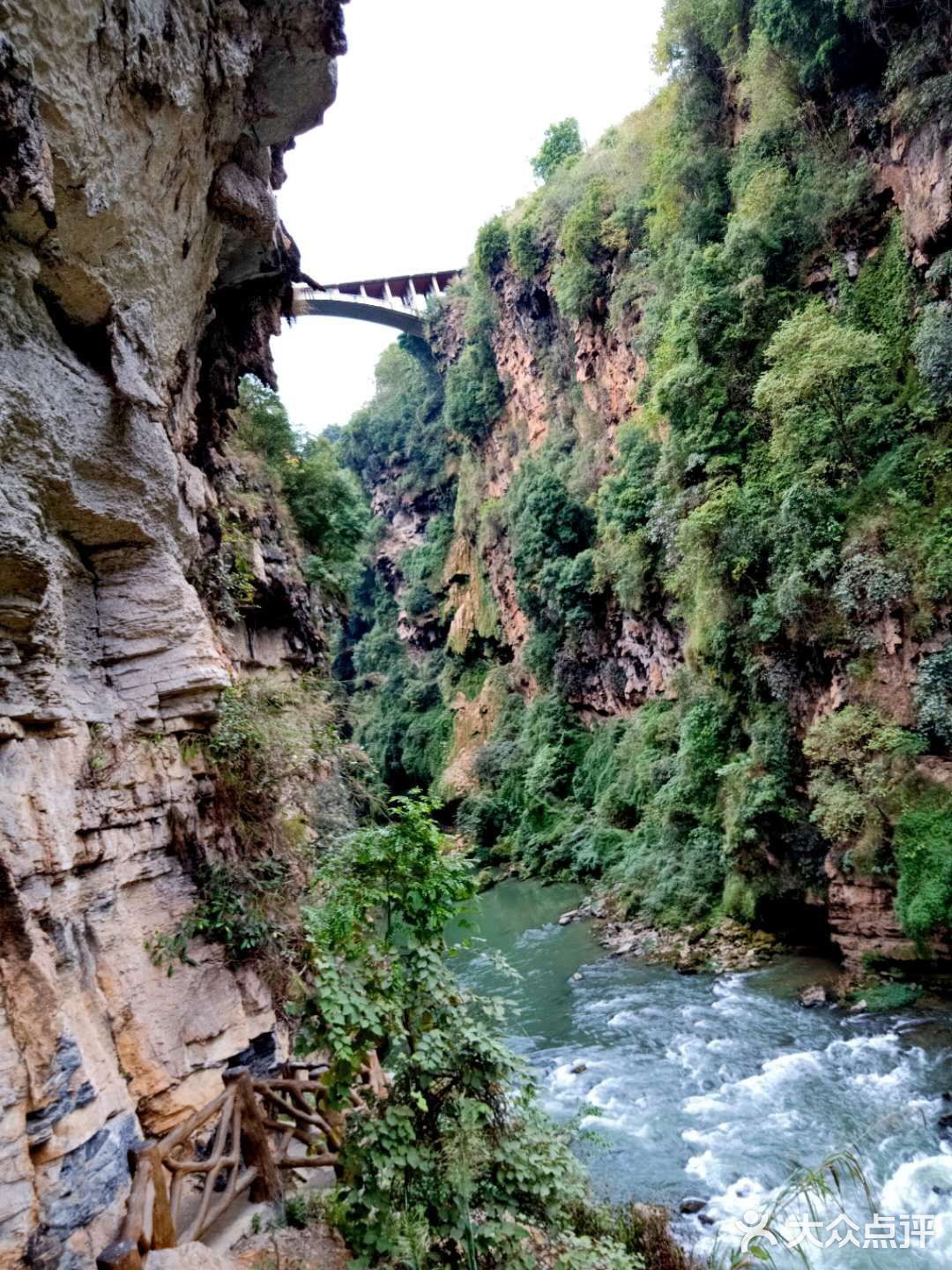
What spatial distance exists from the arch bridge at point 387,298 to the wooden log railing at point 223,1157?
35.7 m

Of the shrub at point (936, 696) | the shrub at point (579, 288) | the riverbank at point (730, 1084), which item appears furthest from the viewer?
the shrub at point (579, 288)

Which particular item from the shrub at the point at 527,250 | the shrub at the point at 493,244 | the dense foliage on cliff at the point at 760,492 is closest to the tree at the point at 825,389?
the dense foliage on cliff at the point at 760,492

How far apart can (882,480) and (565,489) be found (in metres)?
15.6

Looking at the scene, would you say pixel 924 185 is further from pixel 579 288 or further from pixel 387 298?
pixel 387 298

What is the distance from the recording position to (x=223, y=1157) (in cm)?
448

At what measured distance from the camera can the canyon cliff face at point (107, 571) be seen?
4.06 meters

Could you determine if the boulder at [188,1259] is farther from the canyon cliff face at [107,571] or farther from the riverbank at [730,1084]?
the riverbank at [730,1084]

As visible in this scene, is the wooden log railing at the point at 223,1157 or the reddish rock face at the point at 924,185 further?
the reddish rock face at the point at 924,185

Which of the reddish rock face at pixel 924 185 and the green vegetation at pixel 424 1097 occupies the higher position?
the reddish rock face at pixel 924 185

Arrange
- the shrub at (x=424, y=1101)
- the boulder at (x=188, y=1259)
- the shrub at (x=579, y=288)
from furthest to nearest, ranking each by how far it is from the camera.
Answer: the shrub at (x=579, y=288) < the shrub at (x=424, y=1101) < the boulder at (x=188, y=1259)

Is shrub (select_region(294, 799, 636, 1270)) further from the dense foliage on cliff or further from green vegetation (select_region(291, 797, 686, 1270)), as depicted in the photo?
the dense foliage on cliff

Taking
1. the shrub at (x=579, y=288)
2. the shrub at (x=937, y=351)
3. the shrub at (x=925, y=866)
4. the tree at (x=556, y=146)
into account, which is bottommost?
the shrub at (x=925, y=866)

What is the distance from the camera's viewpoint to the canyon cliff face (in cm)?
406

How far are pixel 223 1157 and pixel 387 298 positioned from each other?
40.7 metres
